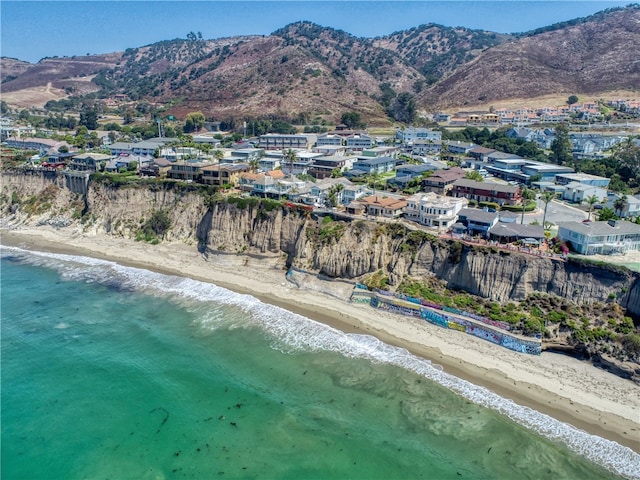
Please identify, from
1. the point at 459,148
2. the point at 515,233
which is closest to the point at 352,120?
the point at 459,148

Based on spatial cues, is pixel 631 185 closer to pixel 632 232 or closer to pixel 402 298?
pixel 632 232

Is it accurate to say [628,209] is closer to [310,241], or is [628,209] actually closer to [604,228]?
[604,228]

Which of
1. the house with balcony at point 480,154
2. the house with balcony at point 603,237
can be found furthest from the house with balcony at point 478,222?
the house with balcony at point 480,154

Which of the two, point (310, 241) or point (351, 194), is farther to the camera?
point (351, 194)

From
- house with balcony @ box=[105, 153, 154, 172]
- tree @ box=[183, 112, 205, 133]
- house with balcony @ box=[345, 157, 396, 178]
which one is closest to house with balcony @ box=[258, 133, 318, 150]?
house with balcony @ box=[345, 157, 396, 178]

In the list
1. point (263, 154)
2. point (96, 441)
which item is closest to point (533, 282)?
point (96, 441)
